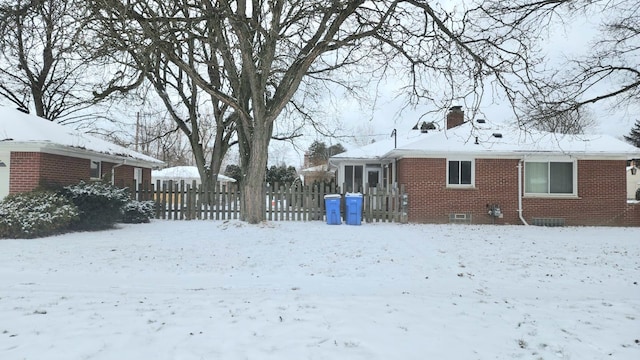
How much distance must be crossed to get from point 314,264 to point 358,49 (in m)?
8.73

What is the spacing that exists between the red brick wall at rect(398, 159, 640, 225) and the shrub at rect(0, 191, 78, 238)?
11373 millimetres

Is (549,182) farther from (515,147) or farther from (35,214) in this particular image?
(35,214)

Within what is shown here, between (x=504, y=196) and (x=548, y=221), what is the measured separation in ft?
6.38

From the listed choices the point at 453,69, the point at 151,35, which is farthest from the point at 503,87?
the point at 151,35

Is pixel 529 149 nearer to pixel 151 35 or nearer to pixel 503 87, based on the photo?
pixel 503 87

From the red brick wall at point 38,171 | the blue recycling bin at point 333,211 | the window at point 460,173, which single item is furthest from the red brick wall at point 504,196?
the red brick wall at point 38,171

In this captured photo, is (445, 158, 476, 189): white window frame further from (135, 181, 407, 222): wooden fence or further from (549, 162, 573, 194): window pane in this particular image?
(549, 162, 573, 194): window pane

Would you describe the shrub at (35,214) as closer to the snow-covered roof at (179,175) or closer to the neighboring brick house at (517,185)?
the neighboring brick house at (517,185)

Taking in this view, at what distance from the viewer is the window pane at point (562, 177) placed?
1643 cm

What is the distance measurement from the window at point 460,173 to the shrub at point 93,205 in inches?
464

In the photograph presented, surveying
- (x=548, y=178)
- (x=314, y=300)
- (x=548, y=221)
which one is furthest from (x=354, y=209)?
(x=314, y=300)

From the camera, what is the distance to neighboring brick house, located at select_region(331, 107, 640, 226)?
53.0 feet

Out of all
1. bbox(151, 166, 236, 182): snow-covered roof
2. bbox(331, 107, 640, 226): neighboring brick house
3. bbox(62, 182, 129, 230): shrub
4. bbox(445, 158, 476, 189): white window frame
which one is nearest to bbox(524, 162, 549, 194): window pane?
bbox(331, 107, 640, 226): neighboring brick house

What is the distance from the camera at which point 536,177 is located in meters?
16.5
